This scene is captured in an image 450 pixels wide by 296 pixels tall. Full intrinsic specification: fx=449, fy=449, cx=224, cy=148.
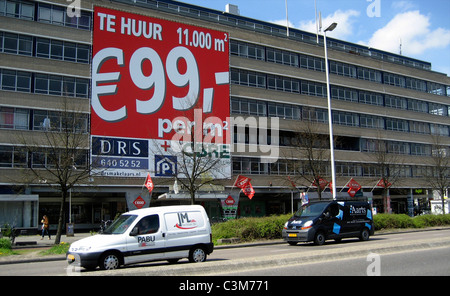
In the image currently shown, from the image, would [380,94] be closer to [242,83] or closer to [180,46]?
[242,83]

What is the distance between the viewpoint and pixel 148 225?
1327 cm

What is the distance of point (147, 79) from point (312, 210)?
26276 millimetres

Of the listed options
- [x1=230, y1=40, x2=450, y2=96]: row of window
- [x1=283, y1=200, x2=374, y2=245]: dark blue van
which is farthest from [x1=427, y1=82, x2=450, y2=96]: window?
[x1=283, y1=200, x2=374, y2=245]: dark blue van

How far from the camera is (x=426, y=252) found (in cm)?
1256

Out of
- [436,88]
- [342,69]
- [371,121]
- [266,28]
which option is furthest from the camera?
[436,88]

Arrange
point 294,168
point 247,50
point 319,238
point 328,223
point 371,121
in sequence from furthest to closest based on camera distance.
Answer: point 371,121 → point 247,50 → point 294,168 → point 328,223 → point 319,238

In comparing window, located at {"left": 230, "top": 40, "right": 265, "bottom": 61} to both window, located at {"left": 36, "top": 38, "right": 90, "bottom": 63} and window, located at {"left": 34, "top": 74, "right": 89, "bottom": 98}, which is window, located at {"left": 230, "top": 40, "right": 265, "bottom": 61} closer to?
window, located at {"left": 36, "top": 38, "right": 90, "bottom": 63}

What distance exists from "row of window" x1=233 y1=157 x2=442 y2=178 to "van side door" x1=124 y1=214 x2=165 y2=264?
81.4ft

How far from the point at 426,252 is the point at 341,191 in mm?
43082

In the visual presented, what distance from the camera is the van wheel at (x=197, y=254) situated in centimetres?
1377

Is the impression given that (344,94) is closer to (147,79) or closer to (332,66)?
(332,66)

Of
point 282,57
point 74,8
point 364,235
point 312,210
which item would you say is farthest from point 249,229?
point 282,57

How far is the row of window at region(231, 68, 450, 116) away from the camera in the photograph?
49.3 m
